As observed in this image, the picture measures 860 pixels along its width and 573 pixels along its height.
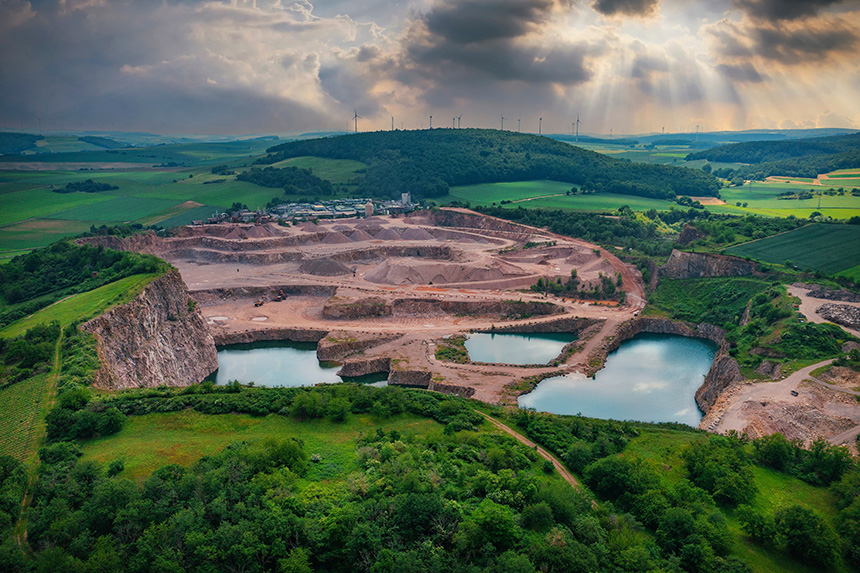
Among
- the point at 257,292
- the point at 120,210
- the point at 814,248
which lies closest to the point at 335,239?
the point at 257,292

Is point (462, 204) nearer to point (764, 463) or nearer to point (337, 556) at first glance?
point (764, 463)

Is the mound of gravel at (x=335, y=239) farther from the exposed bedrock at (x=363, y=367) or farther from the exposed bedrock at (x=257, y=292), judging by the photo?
the exposed bedrock at (x=363, y=367)

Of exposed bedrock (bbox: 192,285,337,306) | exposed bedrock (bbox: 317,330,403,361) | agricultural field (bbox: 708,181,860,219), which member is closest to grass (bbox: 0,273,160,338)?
exposed bedrock (bbox: 317,330,403,361)

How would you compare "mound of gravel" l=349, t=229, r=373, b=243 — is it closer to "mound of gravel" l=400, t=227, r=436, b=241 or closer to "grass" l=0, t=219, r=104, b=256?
"mound of gravel" l=400, t=227, r=436, b=241

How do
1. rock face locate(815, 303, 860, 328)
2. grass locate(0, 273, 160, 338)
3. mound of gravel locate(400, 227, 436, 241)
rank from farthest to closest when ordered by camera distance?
1. mound of gravel locate(400, 227, 436, 241)
2. rock face locate(815, 303, 860, 328)
3. grass locate(0, 273, 160, 338)

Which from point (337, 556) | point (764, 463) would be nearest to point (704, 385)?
point (764, 463)
